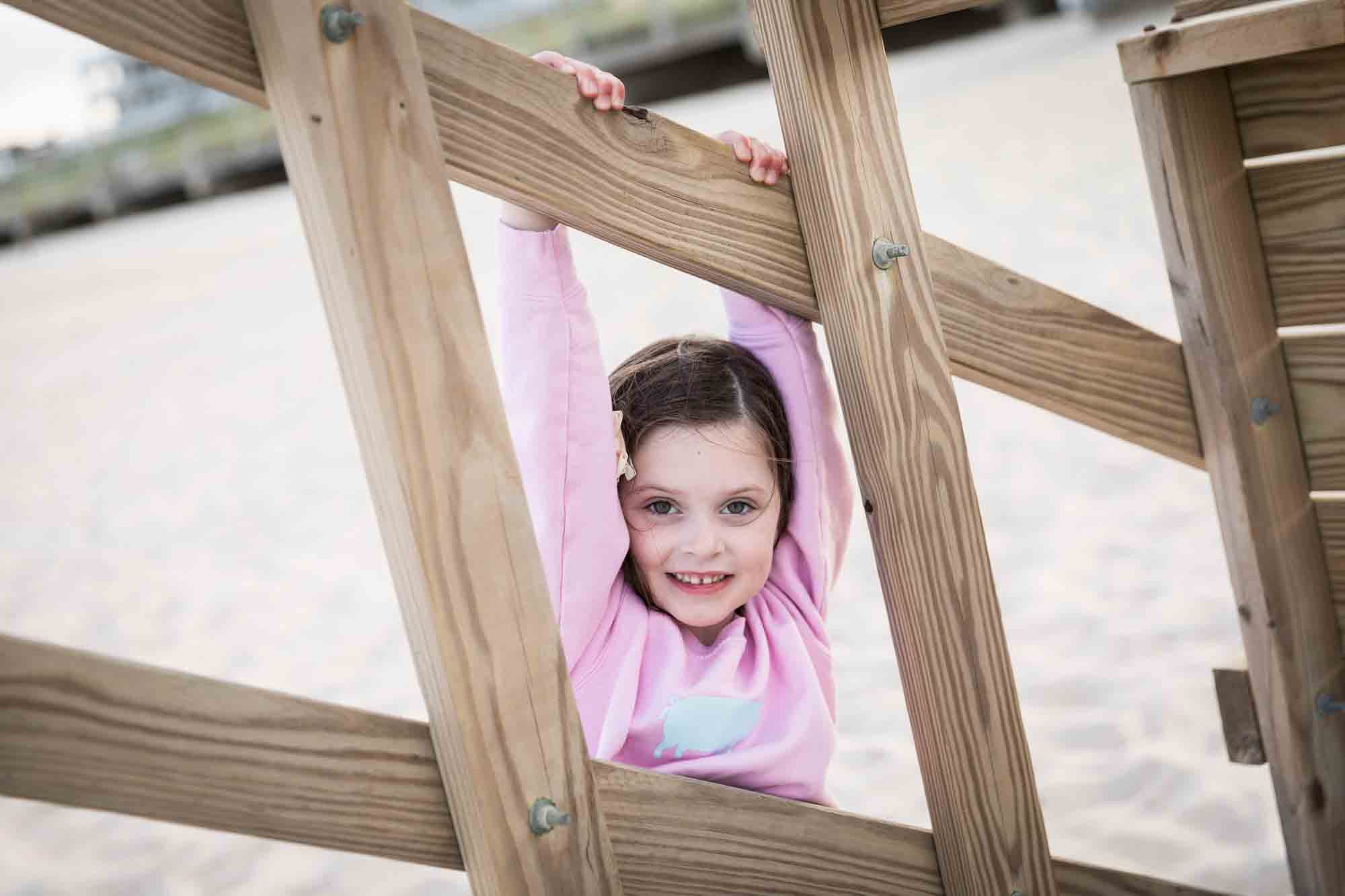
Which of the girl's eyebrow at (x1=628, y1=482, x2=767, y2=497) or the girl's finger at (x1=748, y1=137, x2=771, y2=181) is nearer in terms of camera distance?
the girl's finger at (x1=748, y1=137, x2=771, y2=181)

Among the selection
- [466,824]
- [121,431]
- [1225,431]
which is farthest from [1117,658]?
[121,431]

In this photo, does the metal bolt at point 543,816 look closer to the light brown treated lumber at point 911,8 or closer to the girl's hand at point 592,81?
the girl's hand at point 592,81

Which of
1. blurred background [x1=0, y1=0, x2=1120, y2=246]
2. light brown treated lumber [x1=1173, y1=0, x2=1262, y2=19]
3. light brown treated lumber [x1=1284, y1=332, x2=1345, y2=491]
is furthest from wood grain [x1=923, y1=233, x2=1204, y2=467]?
blurred background [x1=0, y1=0, x2=1120, y2=246]

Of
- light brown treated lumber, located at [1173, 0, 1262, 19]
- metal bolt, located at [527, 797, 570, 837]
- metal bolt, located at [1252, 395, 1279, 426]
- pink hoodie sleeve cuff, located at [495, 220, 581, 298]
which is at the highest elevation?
light brown treated lumber, located at [1173, 0, 1262, 19]

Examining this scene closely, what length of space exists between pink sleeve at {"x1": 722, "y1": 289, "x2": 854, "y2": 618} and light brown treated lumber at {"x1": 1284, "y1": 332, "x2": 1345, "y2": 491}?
572 mm

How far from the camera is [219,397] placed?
30.9 ft

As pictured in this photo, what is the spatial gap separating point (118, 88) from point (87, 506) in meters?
57.2

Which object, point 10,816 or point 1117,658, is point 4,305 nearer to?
point 10,816

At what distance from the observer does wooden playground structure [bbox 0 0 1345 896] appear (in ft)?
3.64

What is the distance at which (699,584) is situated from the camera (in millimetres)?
1756

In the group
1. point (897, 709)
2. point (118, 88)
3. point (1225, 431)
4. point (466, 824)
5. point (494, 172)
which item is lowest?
point (897, 709)

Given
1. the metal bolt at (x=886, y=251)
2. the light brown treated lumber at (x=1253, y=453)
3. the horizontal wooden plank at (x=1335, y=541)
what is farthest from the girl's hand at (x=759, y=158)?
the horizontal wooden plank at (x=1335, y=541)

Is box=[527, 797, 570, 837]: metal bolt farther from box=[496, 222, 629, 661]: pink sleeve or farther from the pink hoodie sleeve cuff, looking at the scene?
the pink hoodie sleeve cuff

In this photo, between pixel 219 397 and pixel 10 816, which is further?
pixel 219 397
